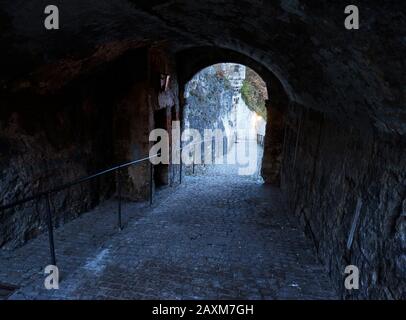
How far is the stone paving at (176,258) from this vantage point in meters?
3.54

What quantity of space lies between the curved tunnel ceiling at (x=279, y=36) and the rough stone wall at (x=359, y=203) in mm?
275

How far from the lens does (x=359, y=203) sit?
11.0ft

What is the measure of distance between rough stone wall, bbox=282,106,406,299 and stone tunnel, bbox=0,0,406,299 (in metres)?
0.02

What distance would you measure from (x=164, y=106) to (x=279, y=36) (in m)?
5.02

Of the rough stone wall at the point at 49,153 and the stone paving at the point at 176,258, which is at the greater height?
the rough stone wall at the point at 49,153

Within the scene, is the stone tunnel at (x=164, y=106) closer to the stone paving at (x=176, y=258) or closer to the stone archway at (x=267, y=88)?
the stone paving at (x=176, y=258)

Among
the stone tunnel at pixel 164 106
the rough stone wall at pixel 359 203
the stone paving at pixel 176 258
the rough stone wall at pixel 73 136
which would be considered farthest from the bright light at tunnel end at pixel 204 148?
the rough stone wall at pixel 359 203

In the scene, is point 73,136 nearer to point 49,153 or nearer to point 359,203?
point 49,153

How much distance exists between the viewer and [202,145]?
1661 centimetres

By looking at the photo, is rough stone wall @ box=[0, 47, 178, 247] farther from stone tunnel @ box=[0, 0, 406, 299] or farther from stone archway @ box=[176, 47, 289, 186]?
stone archway @ box=[176, 47, 289, 186]

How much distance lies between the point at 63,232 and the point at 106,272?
1905mm

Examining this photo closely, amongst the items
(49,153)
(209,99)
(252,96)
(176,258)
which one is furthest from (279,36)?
(252,96)

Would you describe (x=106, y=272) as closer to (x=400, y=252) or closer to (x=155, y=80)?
(x=400, y=252)

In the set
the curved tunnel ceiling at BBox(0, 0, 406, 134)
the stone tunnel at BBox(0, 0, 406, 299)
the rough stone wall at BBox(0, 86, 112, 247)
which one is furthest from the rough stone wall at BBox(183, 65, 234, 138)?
the curved tunnel ceiling at BBox(0, 0, 406, 134)
